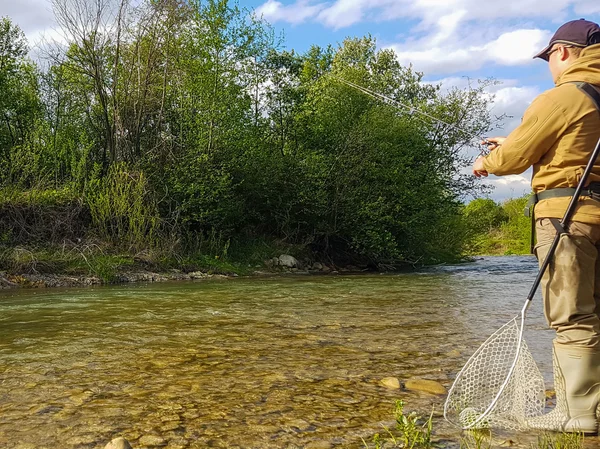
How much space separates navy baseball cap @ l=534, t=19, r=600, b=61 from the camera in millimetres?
3297

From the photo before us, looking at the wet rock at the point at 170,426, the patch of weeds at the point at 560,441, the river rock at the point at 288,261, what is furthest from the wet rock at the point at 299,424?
the river rock at the point at 288,261

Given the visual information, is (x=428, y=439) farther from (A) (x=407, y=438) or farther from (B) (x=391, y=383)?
(B) (x=391, y=383)

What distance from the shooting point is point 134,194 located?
17.4 metres

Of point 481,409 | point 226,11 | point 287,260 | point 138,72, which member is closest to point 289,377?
point 481,409

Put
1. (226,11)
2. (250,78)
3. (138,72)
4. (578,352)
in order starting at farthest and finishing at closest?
(250,78) < (226,11) < (138,72) < (578,352)

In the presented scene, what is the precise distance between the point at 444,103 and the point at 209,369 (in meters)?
25.5

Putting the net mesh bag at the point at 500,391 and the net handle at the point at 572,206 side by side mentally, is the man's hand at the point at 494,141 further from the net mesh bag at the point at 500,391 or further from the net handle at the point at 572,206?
the net mesh bag at the point at 500,391

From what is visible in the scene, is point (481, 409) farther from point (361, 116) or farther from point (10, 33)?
point (10, 33)

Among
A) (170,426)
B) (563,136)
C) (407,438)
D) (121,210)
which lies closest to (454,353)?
(407,438)

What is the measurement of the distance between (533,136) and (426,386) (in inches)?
76.2

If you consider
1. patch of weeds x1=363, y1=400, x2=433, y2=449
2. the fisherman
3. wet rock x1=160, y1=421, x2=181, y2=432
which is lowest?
wet rock x1=160, y1=421, x2=181, y2=432

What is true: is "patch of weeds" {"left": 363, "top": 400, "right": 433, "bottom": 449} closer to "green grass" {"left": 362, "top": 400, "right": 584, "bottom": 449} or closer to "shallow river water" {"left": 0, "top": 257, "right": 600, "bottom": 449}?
"green grass" {"left": 362, "top": 400, "right": 584, "bottom": 449}

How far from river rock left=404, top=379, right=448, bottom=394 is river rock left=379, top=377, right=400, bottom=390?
67 millimetres

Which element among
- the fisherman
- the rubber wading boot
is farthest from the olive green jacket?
the rubber wading boot
